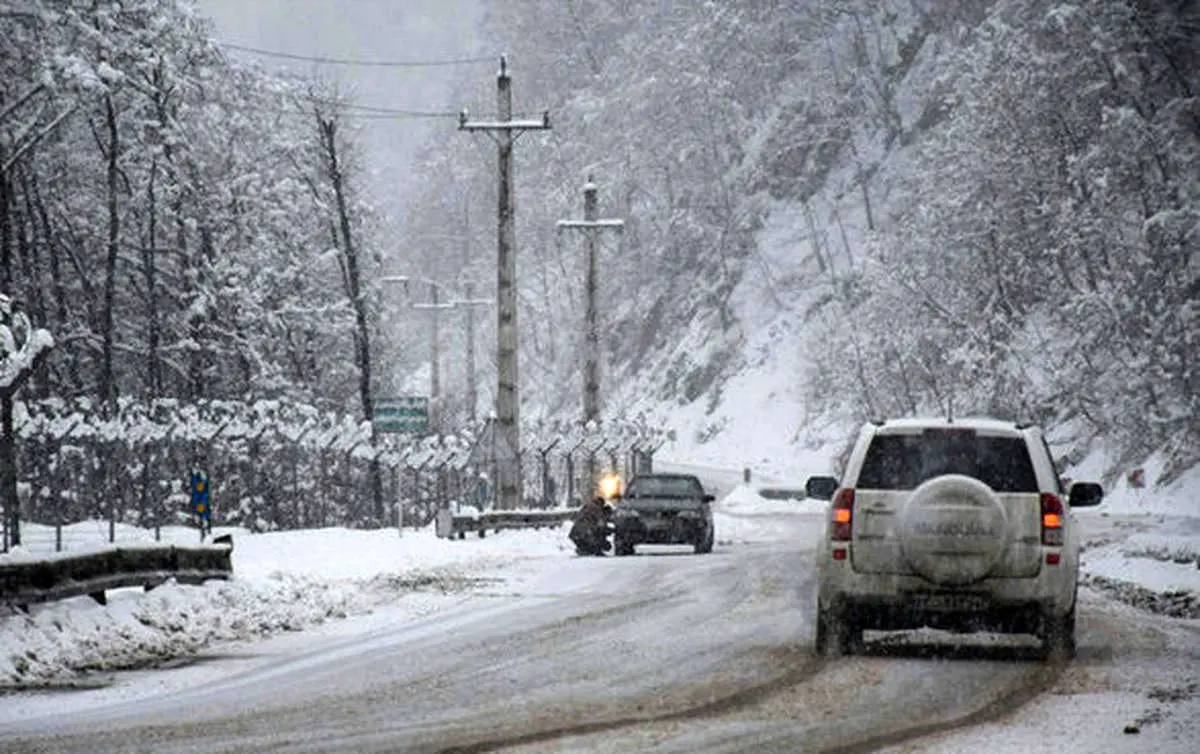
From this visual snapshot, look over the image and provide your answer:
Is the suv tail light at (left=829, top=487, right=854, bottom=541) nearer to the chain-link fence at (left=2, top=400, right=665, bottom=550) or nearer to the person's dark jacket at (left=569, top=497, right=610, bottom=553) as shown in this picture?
the person's dark jacket at (left=569, top=497, right=610, bottom=553)

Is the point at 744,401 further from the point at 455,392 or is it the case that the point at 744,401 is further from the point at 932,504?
the point at 932,504

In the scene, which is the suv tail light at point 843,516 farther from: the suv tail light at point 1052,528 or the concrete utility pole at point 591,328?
the concrete utility pole at point 591,328

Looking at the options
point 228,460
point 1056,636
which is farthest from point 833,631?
point 228,460

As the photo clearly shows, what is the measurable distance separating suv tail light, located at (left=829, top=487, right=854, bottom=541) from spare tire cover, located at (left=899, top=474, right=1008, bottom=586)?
48 centimetres

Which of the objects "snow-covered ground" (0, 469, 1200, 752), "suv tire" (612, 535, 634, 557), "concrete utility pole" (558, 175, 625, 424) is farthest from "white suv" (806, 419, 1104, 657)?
"concrete utility pole" (558, 175, 625, 424)

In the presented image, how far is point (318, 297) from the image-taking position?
75188mm

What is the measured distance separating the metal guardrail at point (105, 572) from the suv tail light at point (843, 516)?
658 centimetres

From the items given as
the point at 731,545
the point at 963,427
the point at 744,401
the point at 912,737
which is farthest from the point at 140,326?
the point at 912,737

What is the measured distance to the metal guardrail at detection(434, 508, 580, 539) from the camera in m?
41.9

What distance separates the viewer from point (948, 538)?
16.5m

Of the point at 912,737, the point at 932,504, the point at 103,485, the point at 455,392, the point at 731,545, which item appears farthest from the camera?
the point at 455,392

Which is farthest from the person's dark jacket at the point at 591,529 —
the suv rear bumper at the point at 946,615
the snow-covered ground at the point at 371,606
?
the suv rear bumper at the point at 946,615

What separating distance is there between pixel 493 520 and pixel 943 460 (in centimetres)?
2770

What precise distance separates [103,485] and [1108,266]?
3054 cm
